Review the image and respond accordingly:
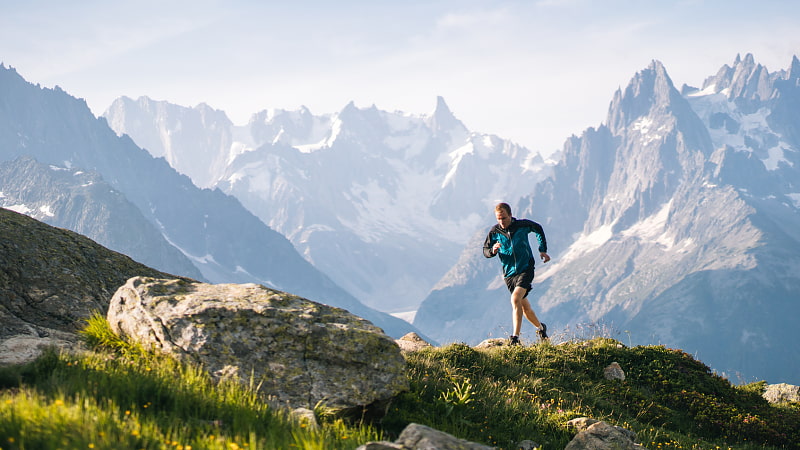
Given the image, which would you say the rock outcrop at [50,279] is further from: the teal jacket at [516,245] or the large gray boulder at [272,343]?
the teal jacket at [516,245]

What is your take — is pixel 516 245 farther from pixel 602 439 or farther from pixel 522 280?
pixel 602 439

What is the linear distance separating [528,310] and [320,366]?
819 centimetres

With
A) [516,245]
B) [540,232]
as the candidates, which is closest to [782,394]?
[540,232]

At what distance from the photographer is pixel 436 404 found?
9.71 meters

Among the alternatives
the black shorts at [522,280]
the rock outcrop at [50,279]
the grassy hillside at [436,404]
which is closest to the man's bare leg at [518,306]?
the black shorts at [522,280]

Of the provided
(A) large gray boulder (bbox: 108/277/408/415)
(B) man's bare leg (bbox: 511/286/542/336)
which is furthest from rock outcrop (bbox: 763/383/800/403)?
(A) large gray boulder (bbox: 108/277/408/415)

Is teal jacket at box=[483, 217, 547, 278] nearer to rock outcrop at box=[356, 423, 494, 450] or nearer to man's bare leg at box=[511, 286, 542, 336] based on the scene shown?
man's bare leg at box=[511, 286, 542, 336]

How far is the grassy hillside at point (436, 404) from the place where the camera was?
5727mm

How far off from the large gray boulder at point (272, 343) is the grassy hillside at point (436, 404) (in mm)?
284

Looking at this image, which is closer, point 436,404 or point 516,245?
point 436,404

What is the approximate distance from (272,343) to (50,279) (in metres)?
5.70

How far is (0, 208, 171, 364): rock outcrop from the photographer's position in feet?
34.6

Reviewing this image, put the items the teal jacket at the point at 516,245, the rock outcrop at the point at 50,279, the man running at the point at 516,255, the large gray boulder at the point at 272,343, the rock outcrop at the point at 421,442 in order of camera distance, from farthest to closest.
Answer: the teal jacket at the point at 516,245 → the man running at the point at 516,255 → the rock outcrop at the point at 50,279 → the large gray boulder at the point at 272,343 → the rock outcrop at the point at 421,442

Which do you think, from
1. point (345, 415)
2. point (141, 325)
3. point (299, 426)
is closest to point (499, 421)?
point (345, 415)
